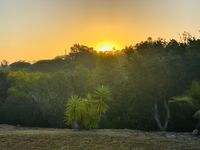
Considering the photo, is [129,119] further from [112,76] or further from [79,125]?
[112,76]

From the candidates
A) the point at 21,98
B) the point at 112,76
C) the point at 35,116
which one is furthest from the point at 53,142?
the point at 112,76

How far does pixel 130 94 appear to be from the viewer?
96.9ft

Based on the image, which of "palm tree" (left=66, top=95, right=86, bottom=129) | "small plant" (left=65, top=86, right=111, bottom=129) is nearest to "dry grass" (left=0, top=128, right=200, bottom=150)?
"small plant" (left=65, top=86, right=111, bottom=129)

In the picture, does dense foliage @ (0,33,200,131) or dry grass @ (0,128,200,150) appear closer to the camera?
dry grass @ (0,128,200,150)

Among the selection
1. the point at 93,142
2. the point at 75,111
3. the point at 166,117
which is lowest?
the point at 93,142

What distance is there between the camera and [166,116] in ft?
92.5

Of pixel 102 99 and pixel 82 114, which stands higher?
pixel 102 99

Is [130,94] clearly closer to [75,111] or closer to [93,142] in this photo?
[75,111]

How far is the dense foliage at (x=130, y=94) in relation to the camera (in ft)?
91.9

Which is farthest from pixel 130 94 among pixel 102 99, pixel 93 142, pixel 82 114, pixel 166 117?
pixel 93 142

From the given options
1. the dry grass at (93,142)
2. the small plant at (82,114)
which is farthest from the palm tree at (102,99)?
the dry grass at (93,142)

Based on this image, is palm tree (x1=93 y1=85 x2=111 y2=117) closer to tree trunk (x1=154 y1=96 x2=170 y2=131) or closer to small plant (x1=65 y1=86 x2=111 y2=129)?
small plant (x1=65 y1=86 x2=111 y2=129)

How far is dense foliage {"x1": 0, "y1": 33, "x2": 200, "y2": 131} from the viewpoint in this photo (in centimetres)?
2802

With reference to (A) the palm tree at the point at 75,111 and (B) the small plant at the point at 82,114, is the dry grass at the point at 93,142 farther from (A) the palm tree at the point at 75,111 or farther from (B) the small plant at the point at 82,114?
(A) the palm tree at the point at 75,111
